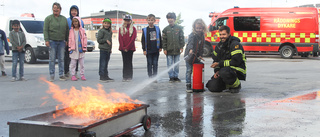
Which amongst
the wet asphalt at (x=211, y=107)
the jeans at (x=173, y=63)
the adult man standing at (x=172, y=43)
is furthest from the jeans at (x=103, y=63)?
the jeans at (x=173, y=63)

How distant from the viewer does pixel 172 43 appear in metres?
8.55

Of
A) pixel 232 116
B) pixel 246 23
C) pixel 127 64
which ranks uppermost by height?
pixel 246 23

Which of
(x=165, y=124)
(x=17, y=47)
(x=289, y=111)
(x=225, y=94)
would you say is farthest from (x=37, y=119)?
(x=17, y=47)

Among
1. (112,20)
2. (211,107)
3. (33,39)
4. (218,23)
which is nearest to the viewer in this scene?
(211,107)

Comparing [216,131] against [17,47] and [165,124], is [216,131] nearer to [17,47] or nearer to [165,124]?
[165,124]

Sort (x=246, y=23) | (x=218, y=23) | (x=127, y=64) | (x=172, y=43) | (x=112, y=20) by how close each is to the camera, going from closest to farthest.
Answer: (x=172, y=43), (x=127, y=64), (x=246, y=23), (x=218, y=23), (x=112, y=20)

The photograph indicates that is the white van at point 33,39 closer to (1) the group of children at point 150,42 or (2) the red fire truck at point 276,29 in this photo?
(1) the group of children at point 150,42

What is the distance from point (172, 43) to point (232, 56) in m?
2.22

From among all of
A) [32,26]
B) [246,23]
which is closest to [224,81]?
[32,26]

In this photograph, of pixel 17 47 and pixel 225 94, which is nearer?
pixel 225 94

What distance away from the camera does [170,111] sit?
17.1 ft

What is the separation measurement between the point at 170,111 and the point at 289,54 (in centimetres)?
1533

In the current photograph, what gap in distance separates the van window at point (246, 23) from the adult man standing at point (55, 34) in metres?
12.7

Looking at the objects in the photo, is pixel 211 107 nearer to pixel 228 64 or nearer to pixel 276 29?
pixel 228 64
